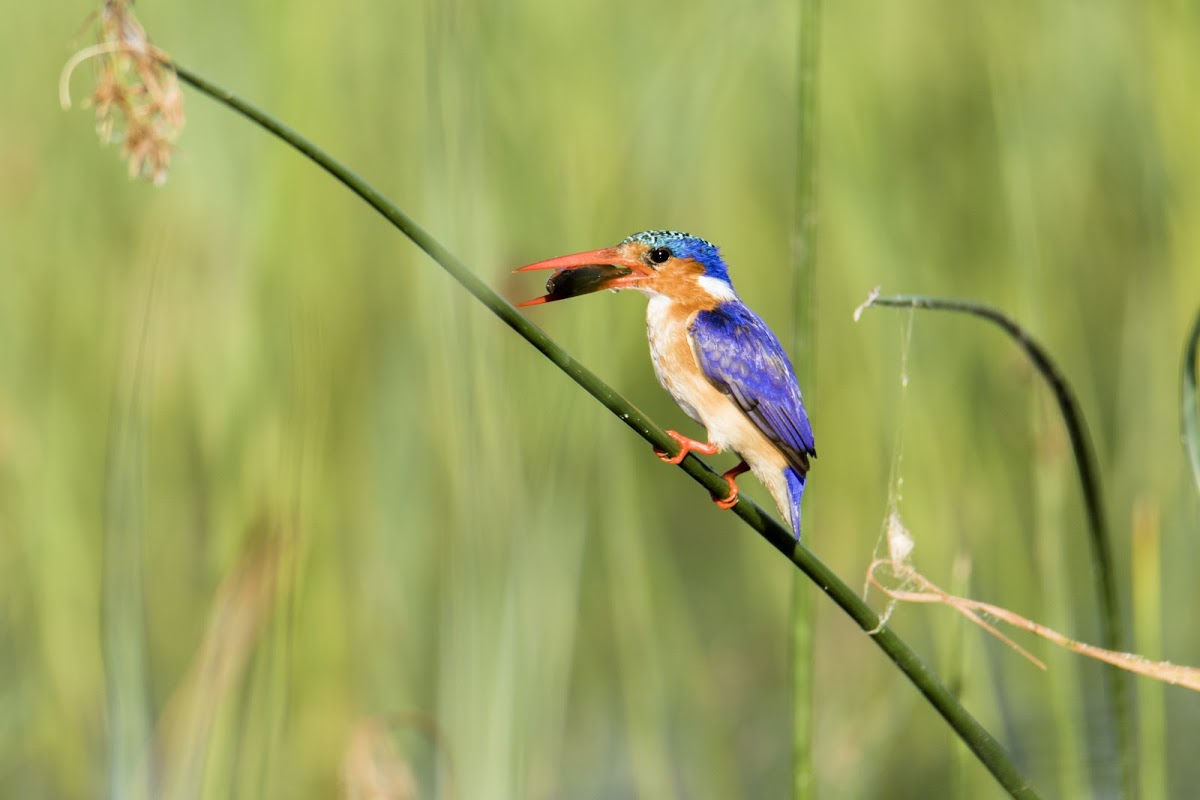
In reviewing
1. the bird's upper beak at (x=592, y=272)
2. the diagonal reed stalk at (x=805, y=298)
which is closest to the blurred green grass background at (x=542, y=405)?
the bird's upper beak at (x=592, y=272)

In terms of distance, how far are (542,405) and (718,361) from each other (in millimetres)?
922

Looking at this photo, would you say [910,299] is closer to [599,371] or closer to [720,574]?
[599,371]

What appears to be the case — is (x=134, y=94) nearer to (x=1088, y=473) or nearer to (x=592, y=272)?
(x=592, y=272)

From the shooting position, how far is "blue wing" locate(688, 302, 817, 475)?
4.76 ft

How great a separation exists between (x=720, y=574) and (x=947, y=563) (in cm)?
94

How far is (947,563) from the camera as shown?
2.67 meters

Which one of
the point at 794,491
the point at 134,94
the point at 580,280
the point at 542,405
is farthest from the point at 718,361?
the point at 542,405

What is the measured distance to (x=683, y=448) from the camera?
1.28 meters

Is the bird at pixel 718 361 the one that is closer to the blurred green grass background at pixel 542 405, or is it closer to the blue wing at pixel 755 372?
the blue wing at pixel 755 372

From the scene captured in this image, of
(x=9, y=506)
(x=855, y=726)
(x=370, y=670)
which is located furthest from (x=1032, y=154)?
(x=9, y=506)

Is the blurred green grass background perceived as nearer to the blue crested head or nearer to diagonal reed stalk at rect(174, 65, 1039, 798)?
the blue crested head

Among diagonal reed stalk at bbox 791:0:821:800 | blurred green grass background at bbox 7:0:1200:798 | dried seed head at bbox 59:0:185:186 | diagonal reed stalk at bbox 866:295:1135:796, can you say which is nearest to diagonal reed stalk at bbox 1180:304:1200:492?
diagonal reed stalk at bbox 866:295:1135:796

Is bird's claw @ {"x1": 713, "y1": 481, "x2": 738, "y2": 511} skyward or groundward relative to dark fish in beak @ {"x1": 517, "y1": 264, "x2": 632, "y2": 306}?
groundward

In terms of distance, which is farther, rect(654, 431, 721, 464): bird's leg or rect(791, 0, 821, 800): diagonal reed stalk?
rect(791, 0, 821, 800): diagonal reed stalk
